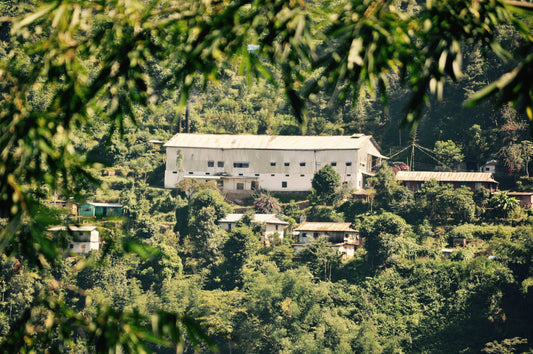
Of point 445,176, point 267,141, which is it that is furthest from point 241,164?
point 445,176

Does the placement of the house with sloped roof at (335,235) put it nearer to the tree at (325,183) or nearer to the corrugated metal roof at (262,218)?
the corrugated metal roof at (262,218)

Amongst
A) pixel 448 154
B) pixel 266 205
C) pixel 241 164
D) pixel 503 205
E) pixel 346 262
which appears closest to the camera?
pixel 346 262

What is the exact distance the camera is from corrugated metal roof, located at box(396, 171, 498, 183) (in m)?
46.4

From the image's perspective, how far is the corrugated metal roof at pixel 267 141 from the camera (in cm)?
5050

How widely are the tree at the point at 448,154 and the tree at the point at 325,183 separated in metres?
7.54

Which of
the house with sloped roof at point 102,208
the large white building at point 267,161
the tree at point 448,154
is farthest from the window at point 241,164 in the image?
the tree at point 448,154

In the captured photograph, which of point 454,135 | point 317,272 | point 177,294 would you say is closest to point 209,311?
point 177,294

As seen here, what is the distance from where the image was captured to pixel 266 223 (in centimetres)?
4394

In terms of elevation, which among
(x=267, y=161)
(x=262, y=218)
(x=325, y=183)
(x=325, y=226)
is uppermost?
(x=267, y=161)

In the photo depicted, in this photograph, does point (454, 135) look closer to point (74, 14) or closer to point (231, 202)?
point (231, 202)

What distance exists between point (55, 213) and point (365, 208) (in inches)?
1672

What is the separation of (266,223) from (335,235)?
3826 mm

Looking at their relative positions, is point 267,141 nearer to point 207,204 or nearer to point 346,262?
point 207,204

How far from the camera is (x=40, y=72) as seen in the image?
12.5 feet
